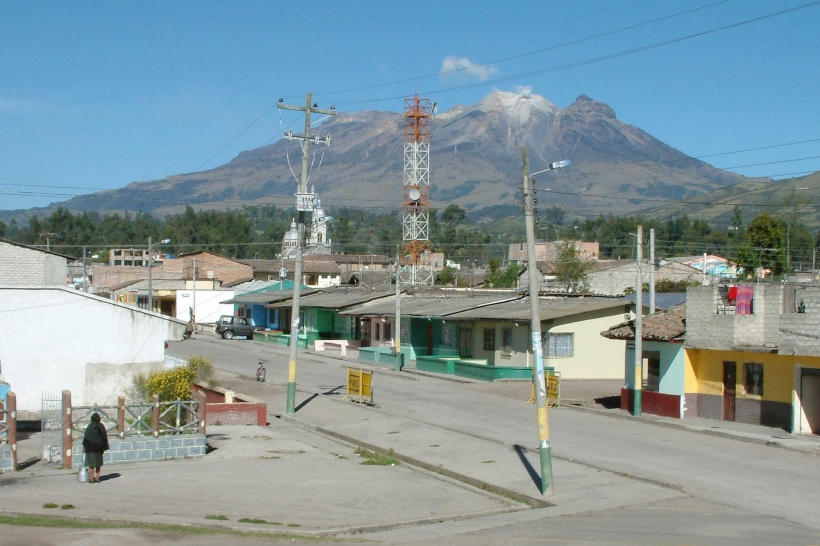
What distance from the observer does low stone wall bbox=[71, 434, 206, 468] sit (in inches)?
765

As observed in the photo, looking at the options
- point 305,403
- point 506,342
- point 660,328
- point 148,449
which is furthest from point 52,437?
point 506,342

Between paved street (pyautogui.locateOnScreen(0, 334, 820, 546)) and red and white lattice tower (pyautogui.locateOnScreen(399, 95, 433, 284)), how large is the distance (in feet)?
154

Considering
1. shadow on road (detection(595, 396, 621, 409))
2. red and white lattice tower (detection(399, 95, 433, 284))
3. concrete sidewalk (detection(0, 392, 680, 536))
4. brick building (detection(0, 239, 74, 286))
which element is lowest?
shadow on road (detection(595, 396, 621, 409))

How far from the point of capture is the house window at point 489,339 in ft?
145

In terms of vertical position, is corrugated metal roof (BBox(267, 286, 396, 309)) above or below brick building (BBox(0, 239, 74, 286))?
below

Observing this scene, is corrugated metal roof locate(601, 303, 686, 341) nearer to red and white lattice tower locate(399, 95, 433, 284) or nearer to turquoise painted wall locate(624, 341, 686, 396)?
turquoise painted wall locate(624, 341, 686, 396)

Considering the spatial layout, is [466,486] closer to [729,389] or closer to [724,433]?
[724,433]

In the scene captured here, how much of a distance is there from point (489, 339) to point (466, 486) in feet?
88.2

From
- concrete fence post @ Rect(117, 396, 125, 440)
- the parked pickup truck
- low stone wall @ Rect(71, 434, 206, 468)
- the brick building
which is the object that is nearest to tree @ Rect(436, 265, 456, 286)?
the parked pickup truck

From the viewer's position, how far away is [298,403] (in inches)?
1236

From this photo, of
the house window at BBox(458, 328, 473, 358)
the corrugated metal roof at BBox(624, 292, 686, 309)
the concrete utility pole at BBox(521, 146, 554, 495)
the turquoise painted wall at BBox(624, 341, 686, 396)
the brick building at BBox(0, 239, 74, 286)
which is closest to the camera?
the concrete utility pole at BBox(521, 146, 554, 495)

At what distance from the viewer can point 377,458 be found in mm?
21312

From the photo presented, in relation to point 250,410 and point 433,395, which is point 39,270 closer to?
point 250,410

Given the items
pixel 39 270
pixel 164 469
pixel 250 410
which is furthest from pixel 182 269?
pixel 164 469
